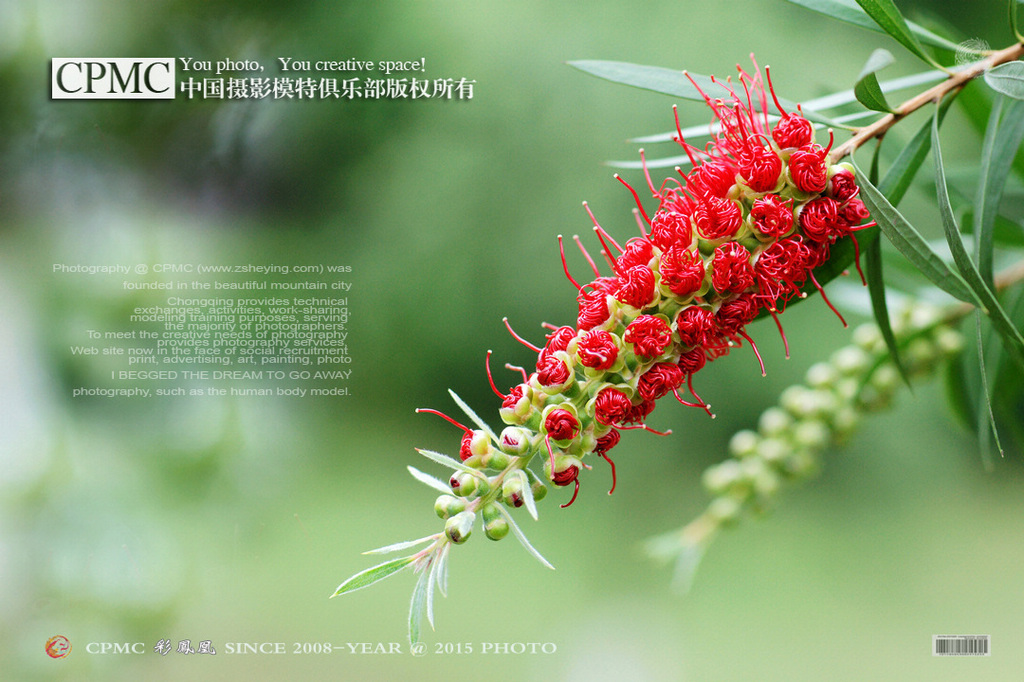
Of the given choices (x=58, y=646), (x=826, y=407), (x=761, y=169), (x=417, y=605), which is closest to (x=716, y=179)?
(x=761, y=169)

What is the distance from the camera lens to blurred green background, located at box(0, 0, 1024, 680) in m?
0.81

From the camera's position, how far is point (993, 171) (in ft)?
1.48

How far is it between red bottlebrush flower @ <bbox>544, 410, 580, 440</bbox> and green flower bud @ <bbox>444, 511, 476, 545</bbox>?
0.19ft

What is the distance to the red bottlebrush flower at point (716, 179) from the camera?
383mm

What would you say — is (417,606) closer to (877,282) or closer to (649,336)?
(649,336)

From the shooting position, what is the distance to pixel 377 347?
0.84 m

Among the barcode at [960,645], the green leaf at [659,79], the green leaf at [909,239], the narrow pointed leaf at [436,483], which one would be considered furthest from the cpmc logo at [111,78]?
the barcode at [960,645]

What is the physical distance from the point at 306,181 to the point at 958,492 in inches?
33.6

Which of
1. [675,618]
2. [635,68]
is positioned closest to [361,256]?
[635,68]

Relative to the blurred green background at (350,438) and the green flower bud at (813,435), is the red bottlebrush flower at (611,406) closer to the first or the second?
the green flower bud at (813,435)

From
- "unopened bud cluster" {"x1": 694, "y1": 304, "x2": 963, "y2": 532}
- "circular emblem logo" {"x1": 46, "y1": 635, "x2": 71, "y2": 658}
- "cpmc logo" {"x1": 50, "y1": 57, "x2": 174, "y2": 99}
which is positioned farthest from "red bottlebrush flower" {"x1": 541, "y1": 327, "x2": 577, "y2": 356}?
"circular emblem logo" {"x1": 46, "y1": 635, "x2": 71, "y2": 658}

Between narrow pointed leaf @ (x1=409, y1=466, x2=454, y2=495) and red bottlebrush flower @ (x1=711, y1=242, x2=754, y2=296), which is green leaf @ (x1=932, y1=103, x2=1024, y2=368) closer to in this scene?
red bottlebrush flower @ (x1=711, y1=242, x2=754, y2=296)

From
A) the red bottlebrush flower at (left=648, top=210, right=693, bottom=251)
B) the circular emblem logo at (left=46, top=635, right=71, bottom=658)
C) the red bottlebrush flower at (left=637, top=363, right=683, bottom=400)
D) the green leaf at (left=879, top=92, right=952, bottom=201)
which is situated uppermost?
the green leaf at (left=879, top=92, right=952, bottom=201)

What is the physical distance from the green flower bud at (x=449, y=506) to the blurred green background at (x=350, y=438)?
46cm
